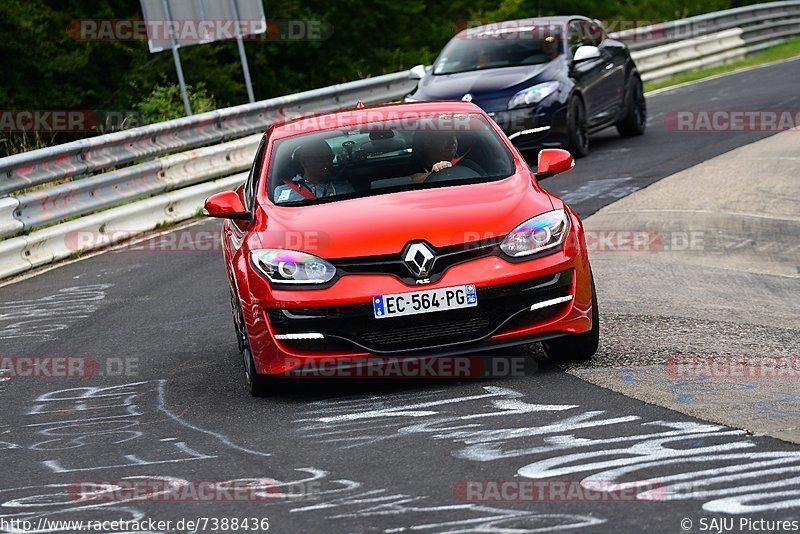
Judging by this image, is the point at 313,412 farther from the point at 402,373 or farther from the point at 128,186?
the point at 128,186

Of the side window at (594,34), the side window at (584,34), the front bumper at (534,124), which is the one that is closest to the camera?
the front bumper at (534,124)

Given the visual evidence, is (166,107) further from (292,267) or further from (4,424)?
(292,267)

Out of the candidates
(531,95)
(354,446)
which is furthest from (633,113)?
(354,446)

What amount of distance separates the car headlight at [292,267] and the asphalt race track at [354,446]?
647 millimetres

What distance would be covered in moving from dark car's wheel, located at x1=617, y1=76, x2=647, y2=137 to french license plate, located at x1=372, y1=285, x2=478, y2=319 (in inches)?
467

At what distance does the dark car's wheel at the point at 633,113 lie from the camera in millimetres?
18688

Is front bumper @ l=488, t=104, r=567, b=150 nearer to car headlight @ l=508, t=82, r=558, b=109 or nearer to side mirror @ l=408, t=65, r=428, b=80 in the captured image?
car headlight @ l=508, t=82, r=558, b=109

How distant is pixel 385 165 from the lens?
848 cm

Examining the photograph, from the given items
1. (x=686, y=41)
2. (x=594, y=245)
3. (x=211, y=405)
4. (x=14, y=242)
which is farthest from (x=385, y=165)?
(x=686, y=41)

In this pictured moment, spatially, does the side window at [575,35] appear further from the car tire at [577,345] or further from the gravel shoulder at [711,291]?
the car tire at [577,345]

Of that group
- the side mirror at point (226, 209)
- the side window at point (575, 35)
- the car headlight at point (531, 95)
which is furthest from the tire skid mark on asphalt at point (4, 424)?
the side window at point (575, 35)

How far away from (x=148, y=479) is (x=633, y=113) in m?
13.6

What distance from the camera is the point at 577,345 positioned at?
769 cm

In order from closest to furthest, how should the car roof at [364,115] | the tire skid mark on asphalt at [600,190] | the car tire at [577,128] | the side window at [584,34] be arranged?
the car roof at [364,115]
the tire skid mark on asphalt at [600,190]
the car tire at [577,128]
the side window at [584,34]
